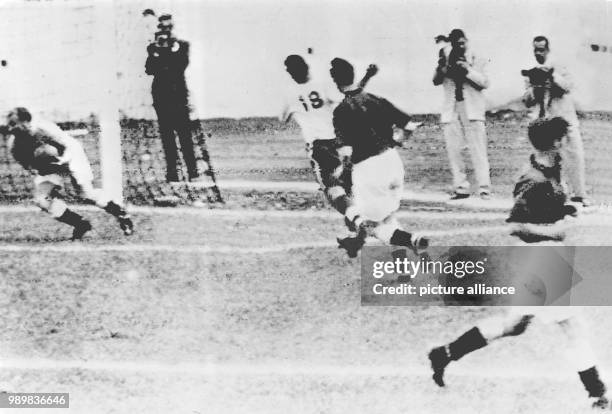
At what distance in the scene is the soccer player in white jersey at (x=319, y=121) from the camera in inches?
132

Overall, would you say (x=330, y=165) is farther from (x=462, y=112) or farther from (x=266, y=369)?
(x=266, y=369)

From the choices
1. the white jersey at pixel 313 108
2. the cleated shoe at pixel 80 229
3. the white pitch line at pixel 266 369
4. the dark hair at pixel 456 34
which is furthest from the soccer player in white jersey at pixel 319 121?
the cleated shoe at pixel 80 229

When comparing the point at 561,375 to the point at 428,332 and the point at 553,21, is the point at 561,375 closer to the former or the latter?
the point at 428,332

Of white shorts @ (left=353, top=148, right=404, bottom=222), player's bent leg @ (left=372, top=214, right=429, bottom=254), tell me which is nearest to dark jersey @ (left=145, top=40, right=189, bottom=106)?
white shorts @ (left=353, top=148, right=404, bottom=222)

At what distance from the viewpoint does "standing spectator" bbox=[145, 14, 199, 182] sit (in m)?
3.41

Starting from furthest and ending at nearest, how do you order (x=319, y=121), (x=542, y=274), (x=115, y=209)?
(x=115, y=209)
(x=319, y=121)
(x=542, y=274)

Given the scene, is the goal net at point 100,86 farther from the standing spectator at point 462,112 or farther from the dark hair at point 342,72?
the standing spectator at point 462,112

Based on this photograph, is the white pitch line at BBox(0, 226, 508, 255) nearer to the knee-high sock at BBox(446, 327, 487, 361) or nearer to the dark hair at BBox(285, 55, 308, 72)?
the knee-high sock at BBox(446, 327, 487, 361)

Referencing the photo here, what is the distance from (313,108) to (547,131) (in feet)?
3.55

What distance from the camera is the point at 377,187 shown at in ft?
11.0

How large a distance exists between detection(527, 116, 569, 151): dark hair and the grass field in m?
0.08

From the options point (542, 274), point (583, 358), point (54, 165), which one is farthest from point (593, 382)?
point (54, 165)

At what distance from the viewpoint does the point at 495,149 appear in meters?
3.32

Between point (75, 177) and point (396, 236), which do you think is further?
point (75, 177)
